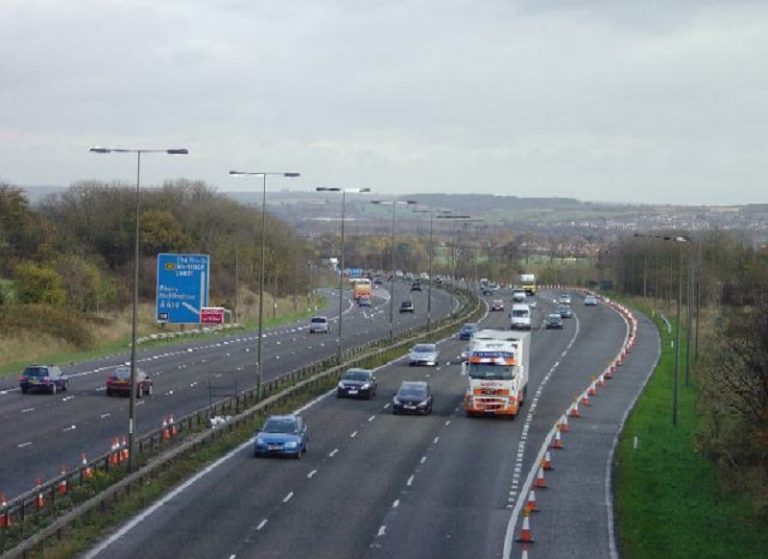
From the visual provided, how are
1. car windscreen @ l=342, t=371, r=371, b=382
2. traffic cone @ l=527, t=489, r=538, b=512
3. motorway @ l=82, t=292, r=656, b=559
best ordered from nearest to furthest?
motorway @ l=82, t=292, r=656, b=559 → traffic cone @ l=527, t=489, r=538, b=512 → car windscreen @ l=342, t=371, r=371, b=382

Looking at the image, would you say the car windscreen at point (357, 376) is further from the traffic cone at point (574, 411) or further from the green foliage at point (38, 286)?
the green foliage at point (38, 286)

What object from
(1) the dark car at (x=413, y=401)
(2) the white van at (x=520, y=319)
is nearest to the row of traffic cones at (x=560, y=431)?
(1) the dark car at (x=413, y=401)

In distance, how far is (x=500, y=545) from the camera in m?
25.5

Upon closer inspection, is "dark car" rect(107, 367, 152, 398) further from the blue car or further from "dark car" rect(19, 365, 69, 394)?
the blue car

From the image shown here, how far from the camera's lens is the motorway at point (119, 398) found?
36.3 m

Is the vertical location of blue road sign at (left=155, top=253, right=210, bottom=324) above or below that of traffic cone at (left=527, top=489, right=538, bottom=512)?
above

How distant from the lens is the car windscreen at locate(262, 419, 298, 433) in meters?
37.3

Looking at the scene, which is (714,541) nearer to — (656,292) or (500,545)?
(500,545)

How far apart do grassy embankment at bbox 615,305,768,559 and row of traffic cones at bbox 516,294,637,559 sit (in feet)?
6.26

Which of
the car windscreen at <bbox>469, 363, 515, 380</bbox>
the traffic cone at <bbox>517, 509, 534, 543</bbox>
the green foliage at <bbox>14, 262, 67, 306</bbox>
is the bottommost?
the traffic cone at <bbox>517, 509, 534, 543</bbox>

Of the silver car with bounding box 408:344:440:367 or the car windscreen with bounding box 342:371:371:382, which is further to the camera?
the silver car with bounding box 408:344:440:367

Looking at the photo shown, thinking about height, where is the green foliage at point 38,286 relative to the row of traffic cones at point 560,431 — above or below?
above

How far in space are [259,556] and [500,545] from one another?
4888 mm

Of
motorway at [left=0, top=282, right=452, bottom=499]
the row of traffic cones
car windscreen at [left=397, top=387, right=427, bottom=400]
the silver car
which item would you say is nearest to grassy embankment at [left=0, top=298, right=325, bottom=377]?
motorway at [left=0, top=282, right=452, bottom=499]
